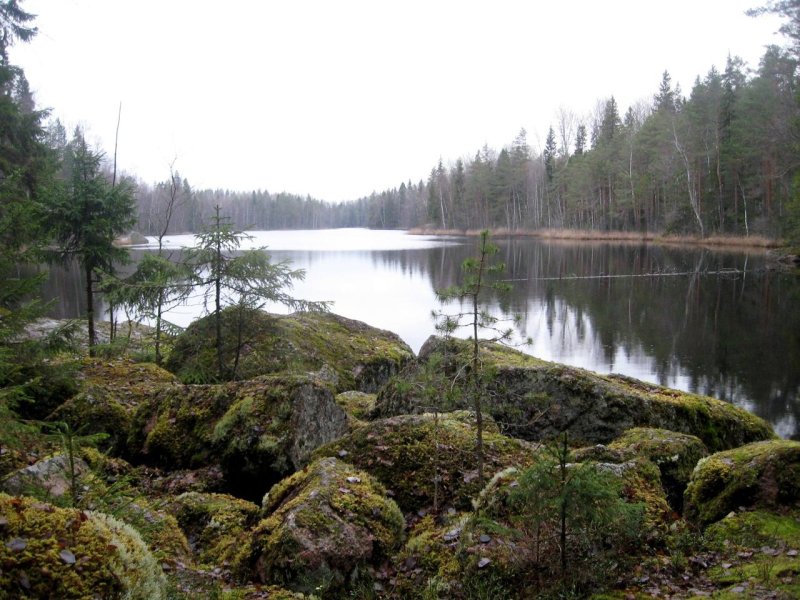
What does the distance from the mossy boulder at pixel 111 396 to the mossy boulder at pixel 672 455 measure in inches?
191

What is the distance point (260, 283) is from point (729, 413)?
7.60 meters

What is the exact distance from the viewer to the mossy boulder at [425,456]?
523 cm

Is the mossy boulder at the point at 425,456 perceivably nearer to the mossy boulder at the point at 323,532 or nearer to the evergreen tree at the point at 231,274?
the mossy boulder at the point at 323,532

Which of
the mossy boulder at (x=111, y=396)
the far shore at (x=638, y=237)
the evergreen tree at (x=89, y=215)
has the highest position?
the far shore at (x=638, y=237)

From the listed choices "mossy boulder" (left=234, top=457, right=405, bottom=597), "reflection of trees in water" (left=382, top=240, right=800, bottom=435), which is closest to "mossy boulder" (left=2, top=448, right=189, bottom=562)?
"mossy boulder" (left=234, top=457, right=405, bottom=597)

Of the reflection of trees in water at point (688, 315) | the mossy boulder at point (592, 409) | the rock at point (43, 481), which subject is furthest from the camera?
the reflection of trees in water at point (688, 315)

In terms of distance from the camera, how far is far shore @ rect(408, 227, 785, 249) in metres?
47.0

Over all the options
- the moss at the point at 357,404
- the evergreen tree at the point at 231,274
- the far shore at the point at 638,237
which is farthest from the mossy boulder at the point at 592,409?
the far shore at the point at 638,237

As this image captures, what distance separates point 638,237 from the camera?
215 ft

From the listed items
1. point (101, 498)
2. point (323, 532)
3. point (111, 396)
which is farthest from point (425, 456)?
point (111, 396)

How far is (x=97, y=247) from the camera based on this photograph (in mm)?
12742

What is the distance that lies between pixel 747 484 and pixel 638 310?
2305 centimetres

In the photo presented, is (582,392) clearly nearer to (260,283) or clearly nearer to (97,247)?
(260,283)

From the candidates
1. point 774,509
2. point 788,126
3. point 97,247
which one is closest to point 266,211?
point 788,126
